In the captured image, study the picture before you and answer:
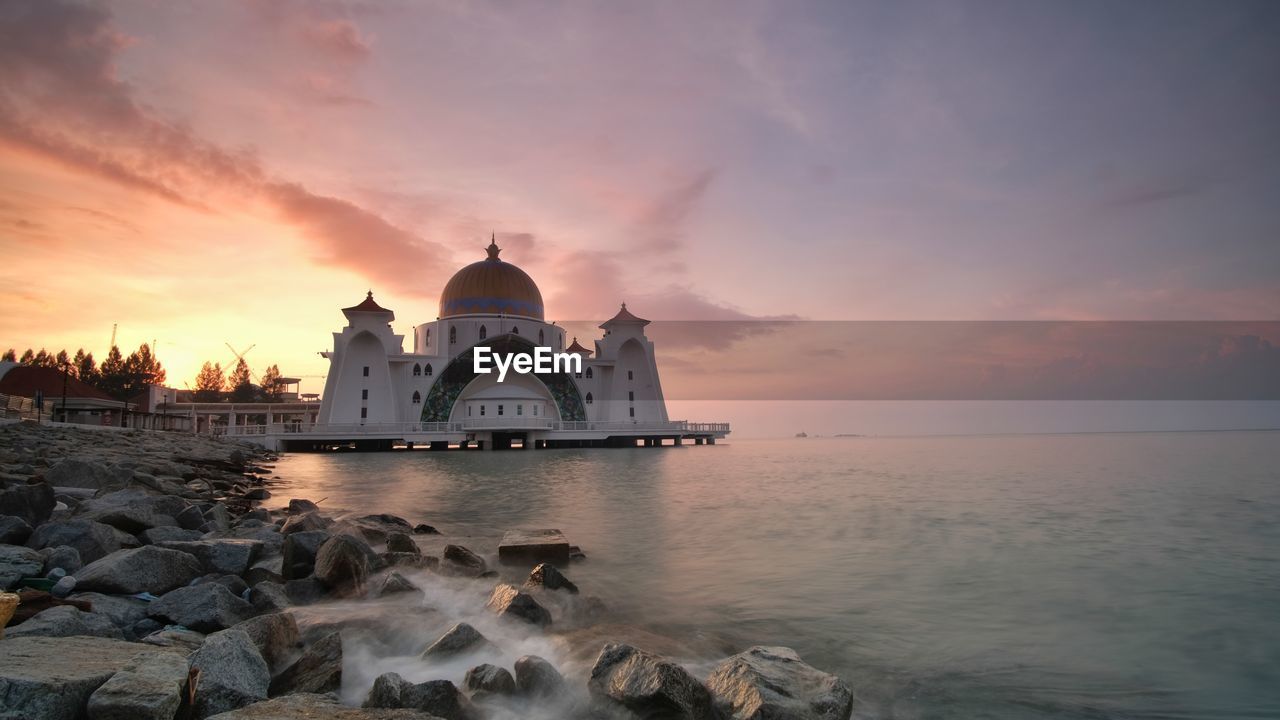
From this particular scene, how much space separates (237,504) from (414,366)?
37579 millimetres

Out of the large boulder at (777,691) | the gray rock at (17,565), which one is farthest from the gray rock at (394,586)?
the large boulder at (777,691)

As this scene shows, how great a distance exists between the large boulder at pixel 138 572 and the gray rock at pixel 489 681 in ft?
9.21

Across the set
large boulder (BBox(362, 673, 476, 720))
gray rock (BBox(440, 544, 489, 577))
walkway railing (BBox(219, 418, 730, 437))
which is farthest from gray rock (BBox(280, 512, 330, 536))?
walkway railing (BBox(219, 418, 730, 437))

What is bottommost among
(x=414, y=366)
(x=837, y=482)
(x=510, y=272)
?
(x=837, y=482)

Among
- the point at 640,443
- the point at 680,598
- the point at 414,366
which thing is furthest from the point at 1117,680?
the point at 640,443

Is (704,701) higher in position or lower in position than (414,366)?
lower

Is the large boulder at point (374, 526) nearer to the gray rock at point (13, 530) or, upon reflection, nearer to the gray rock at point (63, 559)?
the gray rock at point (13, 530)

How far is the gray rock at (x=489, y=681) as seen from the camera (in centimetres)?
434

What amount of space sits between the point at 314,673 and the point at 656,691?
207 cm

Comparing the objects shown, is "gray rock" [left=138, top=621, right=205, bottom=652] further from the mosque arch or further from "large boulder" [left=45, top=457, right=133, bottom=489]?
the mosque arch

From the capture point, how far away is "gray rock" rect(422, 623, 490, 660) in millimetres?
5109

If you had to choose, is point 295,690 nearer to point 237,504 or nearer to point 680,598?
point 680,598

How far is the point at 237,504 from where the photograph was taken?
42.4 ft

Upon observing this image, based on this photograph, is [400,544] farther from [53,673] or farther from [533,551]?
[53,673]
